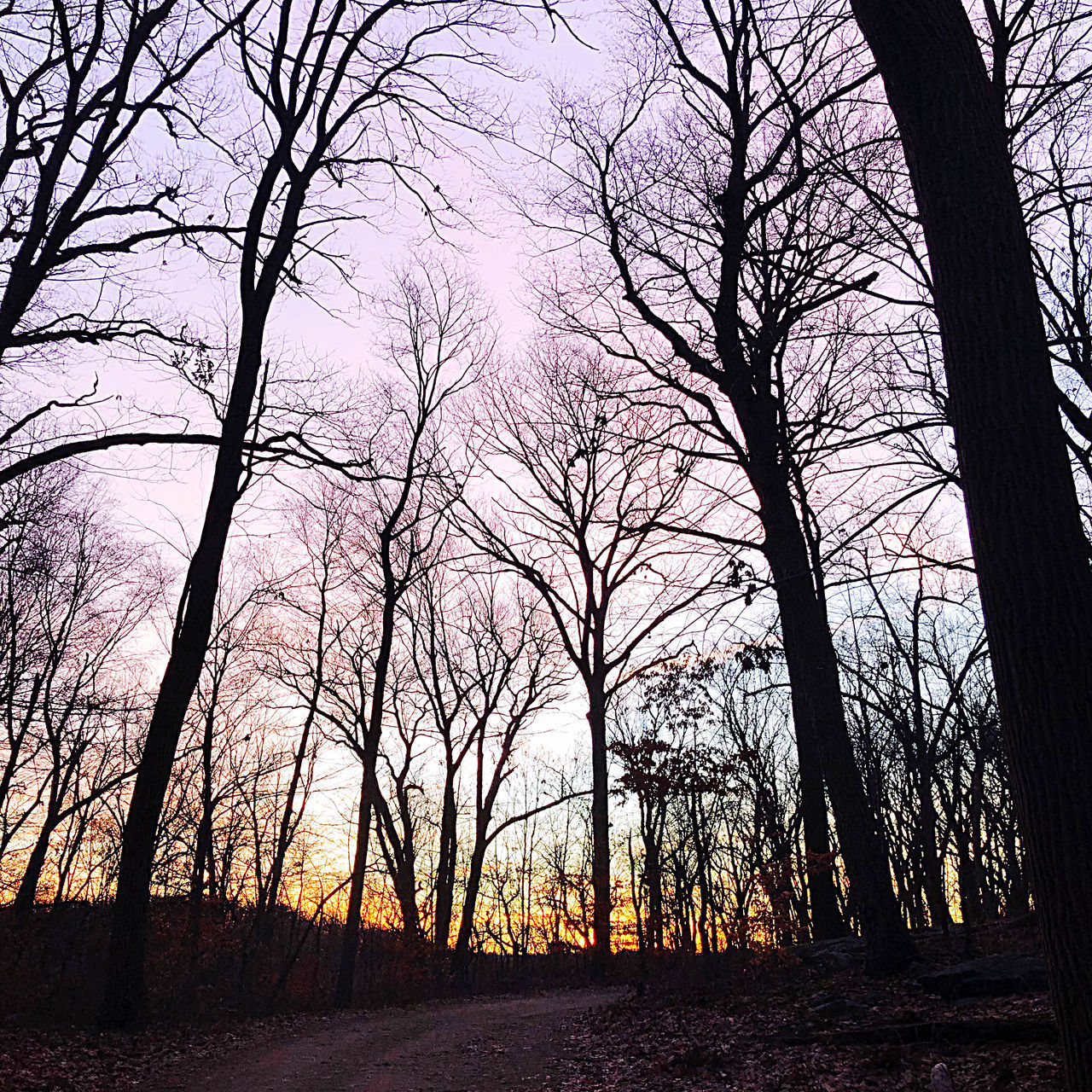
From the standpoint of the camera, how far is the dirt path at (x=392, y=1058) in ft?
24.6

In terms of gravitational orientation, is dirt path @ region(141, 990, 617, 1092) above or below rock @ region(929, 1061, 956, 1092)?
below

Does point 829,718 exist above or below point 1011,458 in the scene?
above

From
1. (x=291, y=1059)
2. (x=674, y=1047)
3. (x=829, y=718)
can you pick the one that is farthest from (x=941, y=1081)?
(x=291, y=1059)

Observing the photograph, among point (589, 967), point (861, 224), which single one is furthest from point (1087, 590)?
point (589, 967)

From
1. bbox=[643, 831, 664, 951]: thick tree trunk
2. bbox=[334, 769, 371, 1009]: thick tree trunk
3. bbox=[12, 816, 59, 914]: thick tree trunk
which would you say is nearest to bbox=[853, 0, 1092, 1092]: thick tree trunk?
bbox=[643, 831, 664, 951]: thick tree trunk

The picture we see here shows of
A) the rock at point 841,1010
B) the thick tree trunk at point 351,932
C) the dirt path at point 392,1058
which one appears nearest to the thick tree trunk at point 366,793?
the thick tree trunk at point 351,932

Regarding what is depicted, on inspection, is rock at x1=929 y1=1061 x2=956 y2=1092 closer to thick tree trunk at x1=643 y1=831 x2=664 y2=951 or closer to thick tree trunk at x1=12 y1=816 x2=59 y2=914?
thick tree trunk at x1=643 y1=831 x2=664 y2=951

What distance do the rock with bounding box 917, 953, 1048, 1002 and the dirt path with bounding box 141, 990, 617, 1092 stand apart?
3.88 metres

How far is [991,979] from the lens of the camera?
786 cm

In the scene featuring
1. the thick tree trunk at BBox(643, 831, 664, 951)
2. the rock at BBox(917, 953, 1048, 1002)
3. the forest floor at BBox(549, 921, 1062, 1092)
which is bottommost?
the forest floor at BBox(549, 921, 1062, 1092)

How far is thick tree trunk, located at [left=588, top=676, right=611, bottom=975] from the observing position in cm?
2011

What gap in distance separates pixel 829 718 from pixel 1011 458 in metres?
6.91

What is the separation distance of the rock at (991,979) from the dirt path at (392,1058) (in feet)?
12.7

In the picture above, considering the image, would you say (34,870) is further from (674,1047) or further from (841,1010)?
(841,1010)
